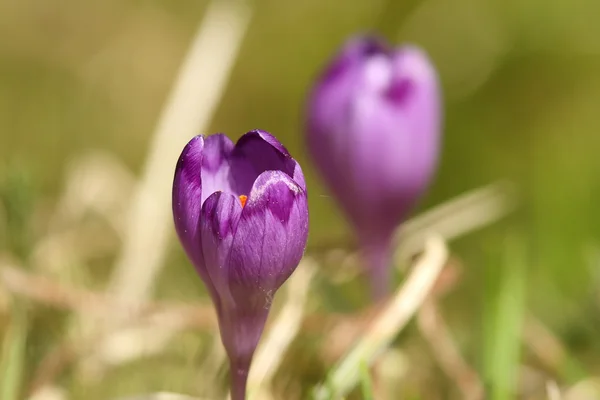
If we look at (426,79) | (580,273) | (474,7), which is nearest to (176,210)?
(426,79)

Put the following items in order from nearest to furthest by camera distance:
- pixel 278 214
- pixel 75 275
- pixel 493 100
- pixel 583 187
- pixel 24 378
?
pixel 278 214 < pixel 24 378 < pixel 75 275 < pixel 583 187 < pixel 493 100

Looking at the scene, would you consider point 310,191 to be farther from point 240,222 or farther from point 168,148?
point 240,222

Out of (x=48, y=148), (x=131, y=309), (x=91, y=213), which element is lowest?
(x=131, y=309)

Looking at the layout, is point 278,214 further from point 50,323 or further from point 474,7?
point 474,7

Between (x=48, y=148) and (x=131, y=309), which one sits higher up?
(x=48, y=148)

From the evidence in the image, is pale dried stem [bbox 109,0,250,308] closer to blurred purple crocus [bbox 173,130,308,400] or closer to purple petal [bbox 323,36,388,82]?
purple petal [bbox 323,36,388,82]

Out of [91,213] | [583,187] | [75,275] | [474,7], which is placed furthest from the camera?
[474,7]

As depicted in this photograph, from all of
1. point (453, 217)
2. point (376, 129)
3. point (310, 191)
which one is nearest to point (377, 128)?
point (376, 129)

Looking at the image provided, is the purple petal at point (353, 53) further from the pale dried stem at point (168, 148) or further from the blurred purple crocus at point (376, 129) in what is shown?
the pale dried stem at point (168, 148)
